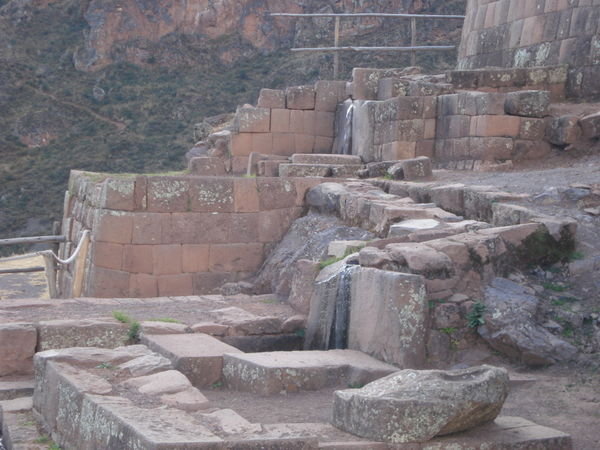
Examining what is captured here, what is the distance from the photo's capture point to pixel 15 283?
651 inches

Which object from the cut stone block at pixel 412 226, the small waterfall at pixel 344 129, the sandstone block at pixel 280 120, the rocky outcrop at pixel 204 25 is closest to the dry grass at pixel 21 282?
the sandstone block at pixel 280 120

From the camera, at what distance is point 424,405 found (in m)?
5.00

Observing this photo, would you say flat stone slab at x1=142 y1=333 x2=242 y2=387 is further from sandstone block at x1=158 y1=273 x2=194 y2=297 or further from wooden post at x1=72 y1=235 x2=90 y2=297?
wooden post at x1=72 y1=235 x2=90 y2=297

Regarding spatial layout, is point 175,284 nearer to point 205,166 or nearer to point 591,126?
point 205,166

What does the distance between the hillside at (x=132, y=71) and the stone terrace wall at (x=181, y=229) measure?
60.7ft

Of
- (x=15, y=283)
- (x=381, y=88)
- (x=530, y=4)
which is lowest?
(x=15, y=283)

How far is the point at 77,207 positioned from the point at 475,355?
8.16 m

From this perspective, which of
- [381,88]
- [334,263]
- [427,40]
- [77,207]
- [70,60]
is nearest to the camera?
[334,263]

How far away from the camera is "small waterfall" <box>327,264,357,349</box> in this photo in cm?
748

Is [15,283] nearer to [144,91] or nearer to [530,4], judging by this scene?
[530,4]

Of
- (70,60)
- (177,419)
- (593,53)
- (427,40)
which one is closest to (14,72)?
(70,60)

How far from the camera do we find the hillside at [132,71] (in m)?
32.9

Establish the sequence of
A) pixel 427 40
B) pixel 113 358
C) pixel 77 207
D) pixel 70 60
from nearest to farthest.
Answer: pixel 113 358, pixel 77 207, pixel 427 40, pixel 70 60

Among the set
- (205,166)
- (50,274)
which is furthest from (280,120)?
(50,274)
